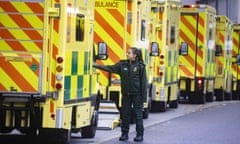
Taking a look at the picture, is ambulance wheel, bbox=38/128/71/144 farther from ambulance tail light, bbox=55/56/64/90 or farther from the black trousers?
the black trousers

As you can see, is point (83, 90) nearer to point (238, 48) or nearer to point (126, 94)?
point (126, 94)

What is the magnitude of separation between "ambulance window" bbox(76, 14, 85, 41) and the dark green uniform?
4.66 feet

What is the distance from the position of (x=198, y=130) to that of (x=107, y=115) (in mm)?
2057

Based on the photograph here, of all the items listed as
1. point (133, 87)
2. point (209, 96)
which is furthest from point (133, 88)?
point (209, 96)

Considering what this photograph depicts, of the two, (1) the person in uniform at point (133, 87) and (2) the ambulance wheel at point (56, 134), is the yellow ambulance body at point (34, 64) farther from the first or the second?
(1) the person in uniform at point (133, 87)

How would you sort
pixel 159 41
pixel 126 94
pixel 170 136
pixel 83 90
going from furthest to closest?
1. pixel 159 41
2. pixel 170 136
3. pixel 126 94
4. pixel 83 90

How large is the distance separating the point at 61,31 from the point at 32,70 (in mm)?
755

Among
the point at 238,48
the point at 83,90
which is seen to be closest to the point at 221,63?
the point at 238,48

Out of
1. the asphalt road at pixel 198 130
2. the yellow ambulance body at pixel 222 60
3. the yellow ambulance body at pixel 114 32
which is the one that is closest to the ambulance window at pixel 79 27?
the asphalt road at pixel 198 130

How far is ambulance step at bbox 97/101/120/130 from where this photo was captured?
744 inches

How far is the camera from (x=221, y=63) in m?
34.1

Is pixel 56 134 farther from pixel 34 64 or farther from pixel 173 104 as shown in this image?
pixel 173 104

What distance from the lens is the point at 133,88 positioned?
1630cm

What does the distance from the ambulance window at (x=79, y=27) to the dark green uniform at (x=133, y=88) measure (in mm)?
1420
